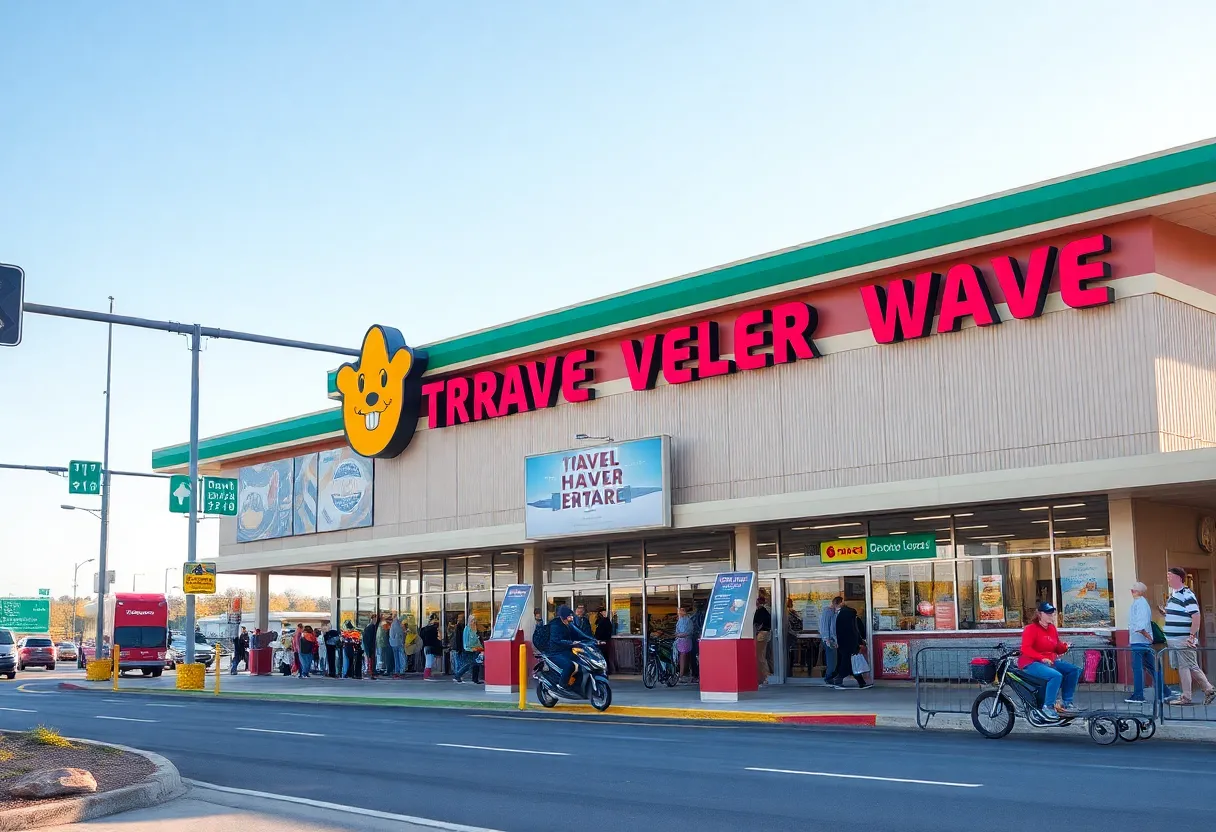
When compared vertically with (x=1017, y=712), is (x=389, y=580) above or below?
above

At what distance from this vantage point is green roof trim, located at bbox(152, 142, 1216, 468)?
20266 mm

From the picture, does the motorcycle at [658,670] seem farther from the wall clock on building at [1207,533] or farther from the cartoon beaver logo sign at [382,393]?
the wall clock on building at [1207,533]

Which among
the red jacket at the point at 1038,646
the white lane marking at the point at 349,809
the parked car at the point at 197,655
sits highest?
the red jacket at the point at 1038,646

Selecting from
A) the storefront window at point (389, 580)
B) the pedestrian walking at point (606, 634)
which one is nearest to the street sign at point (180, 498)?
the storefront window at point (389, 580)

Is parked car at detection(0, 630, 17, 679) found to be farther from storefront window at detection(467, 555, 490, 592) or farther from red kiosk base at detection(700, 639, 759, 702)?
red kiosk base at detection(700, 639, 759, 702)

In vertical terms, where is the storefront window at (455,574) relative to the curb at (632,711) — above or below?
above

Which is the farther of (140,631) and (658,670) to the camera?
(140,631)

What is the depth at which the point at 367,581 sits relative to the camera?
40.5m

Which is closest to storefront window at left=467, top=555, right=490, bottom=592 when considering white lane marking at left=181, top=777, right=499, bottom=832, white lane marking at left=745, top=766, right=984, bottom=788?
white lane marking at left=181, top=777, right=499, bottom=832

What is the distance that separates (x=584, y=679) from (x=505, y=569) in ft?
41.5

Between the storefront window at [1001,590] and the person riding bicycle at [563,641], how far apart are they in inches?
291

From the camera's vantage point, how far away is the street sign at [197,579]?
102 feet

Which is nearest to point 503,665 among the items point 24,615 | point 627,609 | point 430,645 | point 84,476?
point 627,609

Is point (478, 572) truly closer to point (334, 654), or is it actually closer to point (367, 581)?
point (367, 581)
